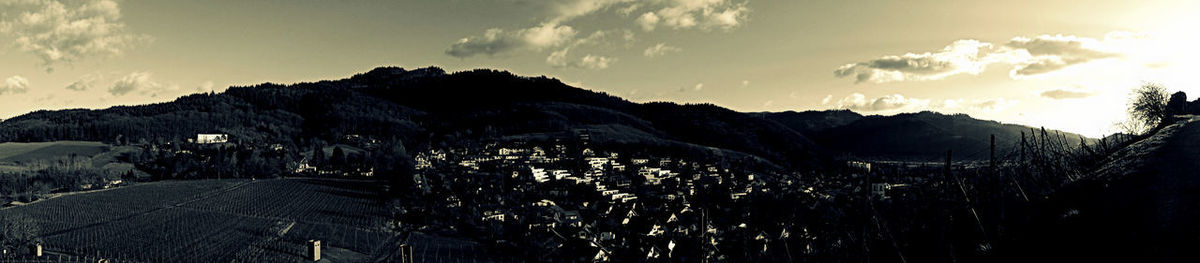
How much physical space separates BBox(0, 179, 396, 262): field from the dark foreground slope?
159ft

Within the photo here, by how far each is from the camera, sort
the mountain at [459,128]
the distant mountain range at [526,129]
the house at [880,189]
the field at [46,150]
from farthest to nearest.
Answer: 1. the distant mountain range at [526,129]
2. the mountain at [459,128]
3. the field at [46,150]
4. the house at [880,189]

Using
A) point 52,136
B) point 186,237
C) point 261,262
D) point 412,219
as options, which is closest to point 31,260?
point 186,237

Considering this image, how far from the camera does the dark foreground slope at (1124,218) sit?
42.6ft

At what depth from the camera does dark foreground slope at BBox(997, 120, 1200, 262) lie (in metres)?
13.0

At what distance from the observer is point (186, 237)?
60.9 m

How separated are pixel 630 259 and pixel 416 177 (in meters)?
62.7

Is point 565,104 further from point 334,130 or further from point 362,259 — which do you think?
point 362,259

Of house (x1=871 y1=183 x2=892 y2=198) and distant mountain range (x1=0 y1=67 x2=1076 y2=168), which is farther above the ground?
distant mountain range (x1=0 y1=67 x2=1076 y2=168)

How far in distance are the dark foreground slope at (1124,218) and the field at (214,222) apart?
→ 48.5 m

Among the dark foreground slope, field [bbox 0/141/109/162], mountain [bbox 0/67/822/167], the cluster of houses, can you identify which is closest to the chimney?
the cluster of houses

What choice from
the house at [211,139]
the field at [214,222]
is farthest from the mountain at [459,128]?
the field at [214,222]

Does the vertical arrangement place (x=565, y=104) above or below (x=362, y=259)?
above

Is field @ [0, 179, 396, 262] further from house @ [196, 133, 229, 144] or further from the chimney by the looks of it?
house @ [196, 133, 229, 144]

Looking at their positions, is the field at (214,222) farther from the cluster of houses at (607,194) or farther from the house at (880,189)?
the house at (880,189)
